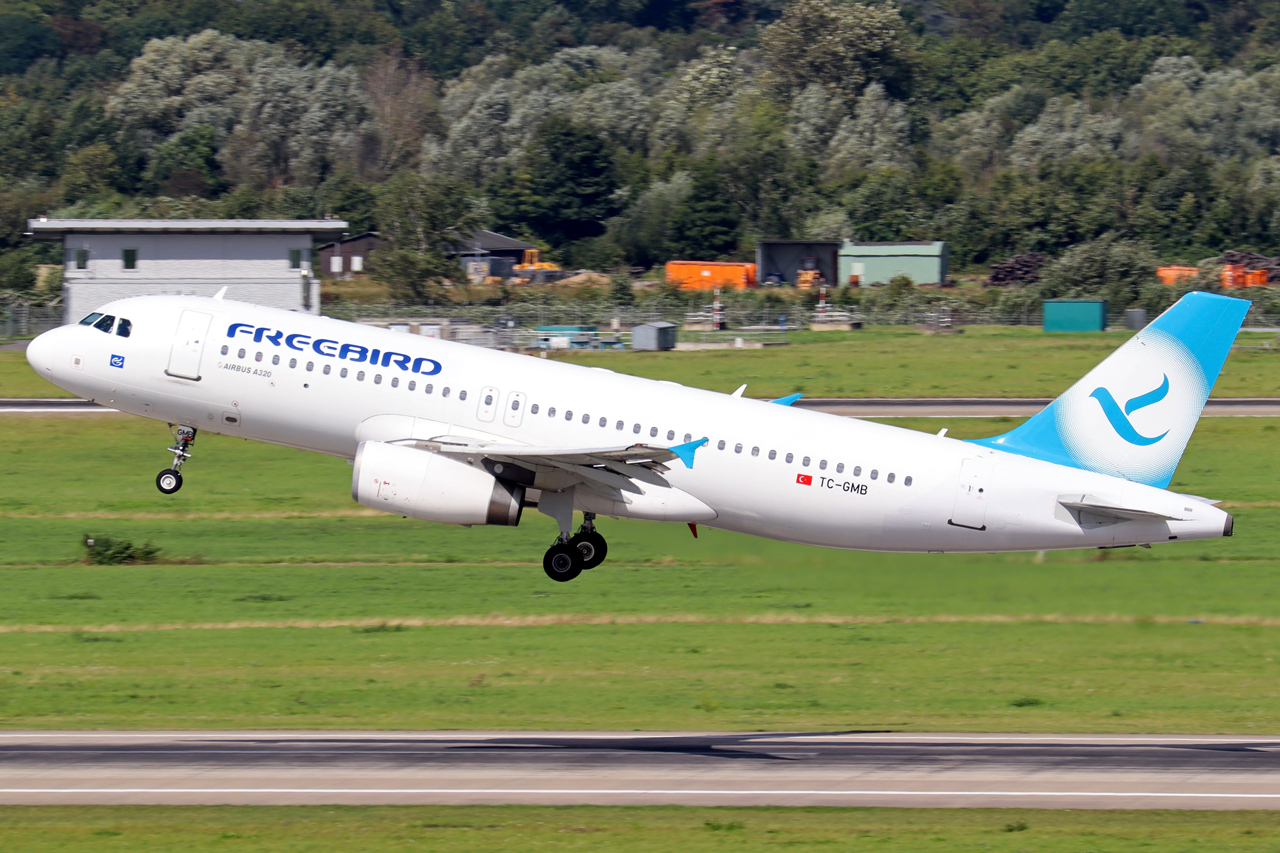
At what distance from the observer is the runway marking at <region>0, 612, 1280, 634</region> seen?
5434cm

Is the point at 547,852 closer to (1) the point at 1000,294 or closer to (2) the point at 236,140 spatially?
(1) the point at 1000,294

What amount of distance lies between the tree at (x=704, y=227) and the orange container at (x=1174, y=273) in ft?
139

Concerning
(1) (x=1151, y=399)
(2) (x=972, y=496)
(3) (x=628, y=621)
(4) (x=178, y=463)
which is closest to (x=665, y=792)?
(2) (x=972, y=496)

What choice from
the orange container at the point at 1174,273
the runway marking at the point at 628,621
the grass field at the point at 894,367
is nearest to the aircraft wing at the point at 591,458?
the runway marking at the point at 628,621

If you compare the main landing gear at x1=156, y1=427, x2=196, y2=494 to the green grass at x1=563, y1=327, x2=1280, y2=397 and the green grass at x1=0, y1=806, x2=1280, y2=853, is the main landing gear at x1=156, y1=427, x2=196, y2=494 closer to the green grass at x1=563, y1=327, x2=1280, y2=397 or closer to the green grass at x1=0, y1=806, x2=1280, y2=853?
the green grass at x1=0, y1=806, x2=1280, y2=853

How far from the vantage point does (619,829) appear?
117ft

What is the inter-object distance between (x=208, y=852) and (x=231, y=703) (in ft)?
44.5

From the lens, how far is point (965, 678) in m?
50.4

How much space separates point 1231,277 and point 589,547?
11858 cm

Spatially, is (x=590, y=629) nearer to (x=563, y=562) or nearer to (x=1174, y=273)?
(x=563, y=562)

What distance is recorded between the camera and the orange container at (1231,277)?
142000 mm

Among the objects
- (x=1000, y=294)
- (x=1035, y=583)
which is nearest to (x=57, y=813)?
(x=1035, y=583)

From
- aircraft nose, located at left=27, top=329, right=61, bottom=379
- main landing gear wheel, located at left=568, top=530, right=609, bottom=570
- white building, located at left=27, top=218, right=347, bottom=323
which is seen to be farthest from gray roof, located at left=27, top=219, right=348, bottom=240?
main landing gear wheel, located at left=568, top=530, right=609, bottom=570

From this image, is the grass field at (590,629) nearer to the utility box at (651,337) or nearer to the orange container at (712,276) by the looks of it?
the utility box at (651,337)
